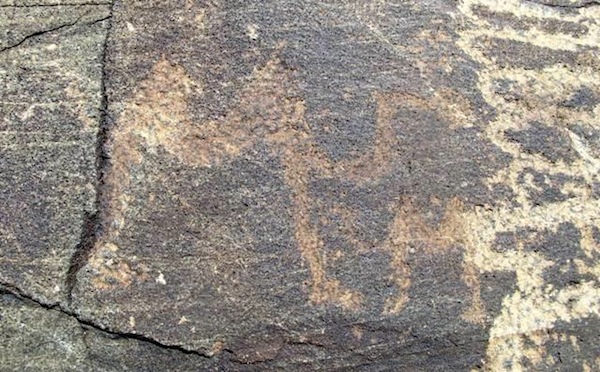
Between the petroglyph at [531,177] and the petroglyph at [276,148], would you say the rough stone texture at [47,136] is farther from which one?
the petroglyph at [531,177]

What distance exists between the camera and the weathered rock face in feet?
5.28

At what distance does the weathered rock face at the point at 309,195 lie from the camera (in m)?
1.61

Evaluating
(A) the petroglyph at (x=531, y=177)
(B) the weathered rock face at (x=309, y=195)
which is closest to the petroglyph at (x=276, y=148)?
(B) the weathered rock face at (x=309, y=195)

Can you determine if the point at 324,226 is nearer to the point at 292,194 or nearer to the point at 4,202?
the point at 292,194

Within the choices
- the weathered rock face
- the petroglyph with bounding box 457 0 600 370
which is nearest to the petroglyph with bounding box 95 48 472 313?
the weathered rock face

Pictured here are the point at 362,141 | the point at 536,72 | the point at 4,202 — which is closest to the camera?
the point at 4,202

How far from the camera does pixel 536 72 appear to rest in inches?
74.0

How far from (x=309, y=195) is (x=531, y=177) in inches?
22.6

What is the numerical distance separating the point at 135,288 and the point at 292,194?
0.42 m

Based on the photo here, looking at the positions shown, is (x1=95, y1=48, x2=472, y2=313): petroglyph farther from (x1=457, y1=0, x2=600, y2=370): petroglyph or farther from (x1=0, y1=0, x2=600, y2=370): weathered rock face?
Answer: (x1=457, y1=0, x2=600, y2=370): petroglyph

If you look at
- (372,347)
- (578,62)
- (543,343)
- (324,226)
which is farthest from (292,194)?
(578,62)

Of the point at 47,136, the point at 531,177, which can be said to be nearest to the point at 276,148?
the point at 47,136

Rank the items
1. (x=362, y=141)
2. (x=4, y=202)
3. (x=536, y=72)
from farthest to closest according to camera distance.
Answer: (x=536, y=72) → (x=362, y=141) → (x=4, y=202)

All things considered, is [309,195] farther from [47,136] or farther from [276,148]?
[47,136]
